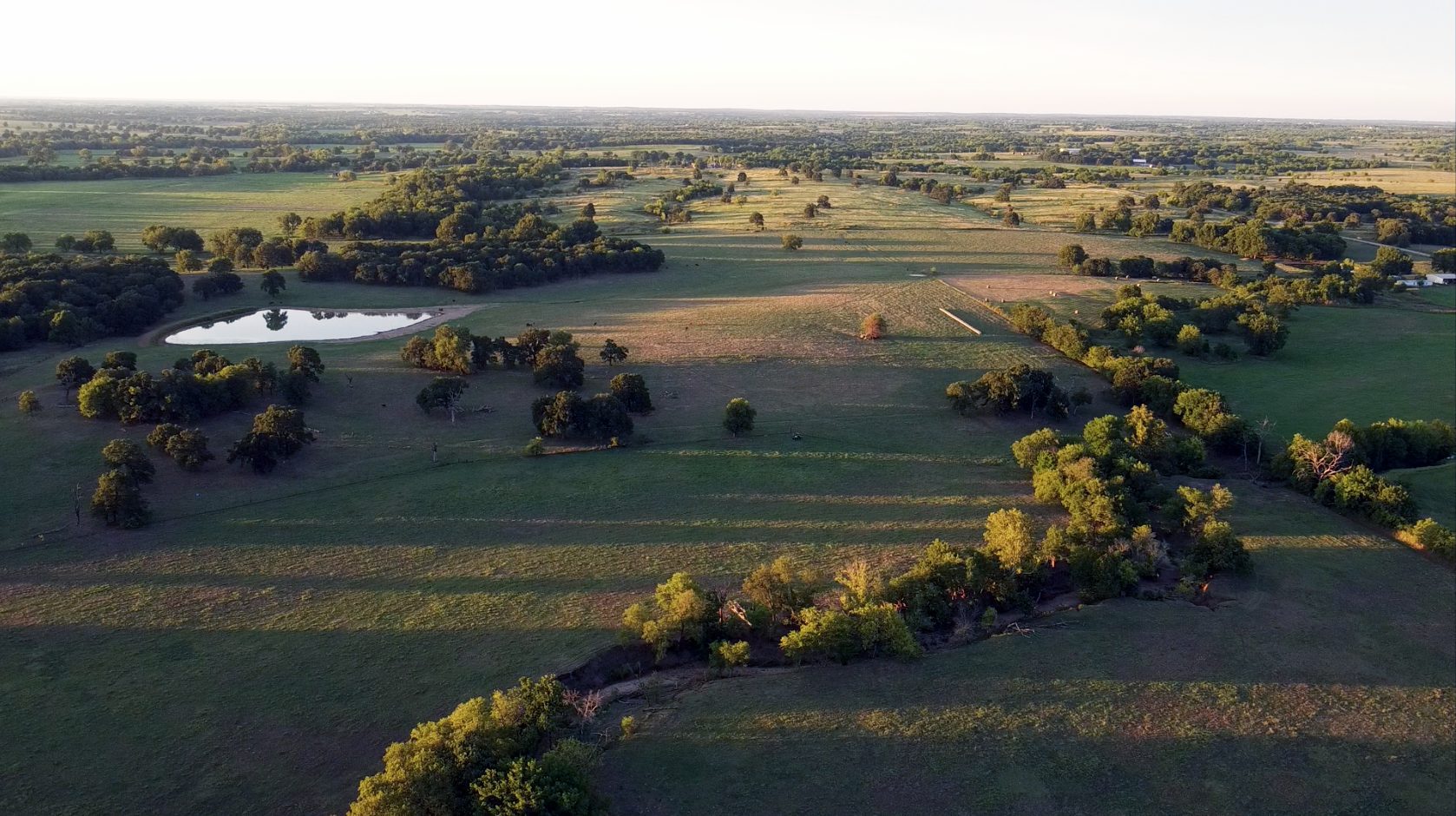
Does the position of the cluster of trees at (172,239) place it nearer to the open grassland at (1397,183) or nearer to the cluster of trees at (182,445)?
the cluster of trees at (182,445)

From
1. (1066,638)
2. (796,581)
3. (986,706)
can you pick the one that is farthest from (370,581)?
(1066,638)

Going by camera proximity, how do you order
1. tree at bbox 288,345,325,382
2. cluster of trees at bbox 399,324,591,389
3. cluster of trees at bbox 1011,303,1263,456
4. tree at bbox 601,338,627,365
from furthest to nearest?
1. tree at bbox 601,338,627,365
2. cluster of trees at bbox 399,324,591,389
3. tree at bbox 288,345,325,382
4. cluster of trees at bbox 1011,303,1263,456

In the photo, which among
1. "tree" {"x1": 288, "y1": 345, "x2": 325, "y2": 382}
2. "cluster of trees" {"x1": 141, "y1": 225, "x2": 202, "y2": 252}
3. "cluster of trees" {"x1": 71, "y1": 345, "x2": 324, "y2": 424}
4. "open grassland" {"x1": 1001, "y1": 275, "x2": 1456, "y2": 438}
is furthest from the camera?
"cluster of trees" {"x1": 141, "y1": 225, "x2": 202, "y2": 252}

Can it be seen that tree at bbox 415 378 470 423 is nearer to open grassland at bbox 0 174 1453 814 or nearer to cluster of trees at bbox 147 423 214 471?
open grassland at bbox 0 174 1453 814

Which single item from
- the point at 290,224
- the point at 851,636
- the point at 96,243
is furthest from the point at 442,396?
the point at 290,224

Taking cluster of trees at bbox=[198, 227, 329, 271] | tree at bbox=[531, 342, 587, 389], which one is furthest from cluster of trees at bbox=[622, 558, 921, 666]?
cluster of trees at bbox=[198, 227, 329, 271]

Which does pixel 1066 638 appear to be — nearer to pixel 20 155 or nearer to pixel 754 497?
pixel 754 497

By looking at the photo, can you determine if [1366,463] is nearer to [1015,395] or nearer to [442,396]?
[1015,395]

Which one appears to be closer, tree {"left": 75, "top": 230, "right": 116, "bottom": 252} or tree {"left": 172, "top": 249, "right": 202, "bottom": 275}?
tree {"left": 172, "top": 249, "right": 202, "bottom": 275}

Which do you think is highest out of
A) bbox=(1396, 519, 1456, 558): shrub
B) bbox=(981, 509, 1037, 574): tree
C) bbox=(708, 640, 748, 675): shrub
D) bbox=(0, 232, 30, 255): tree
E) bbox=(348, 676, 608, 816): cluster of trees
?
bbox=(0, 232, 30, 255): tree
